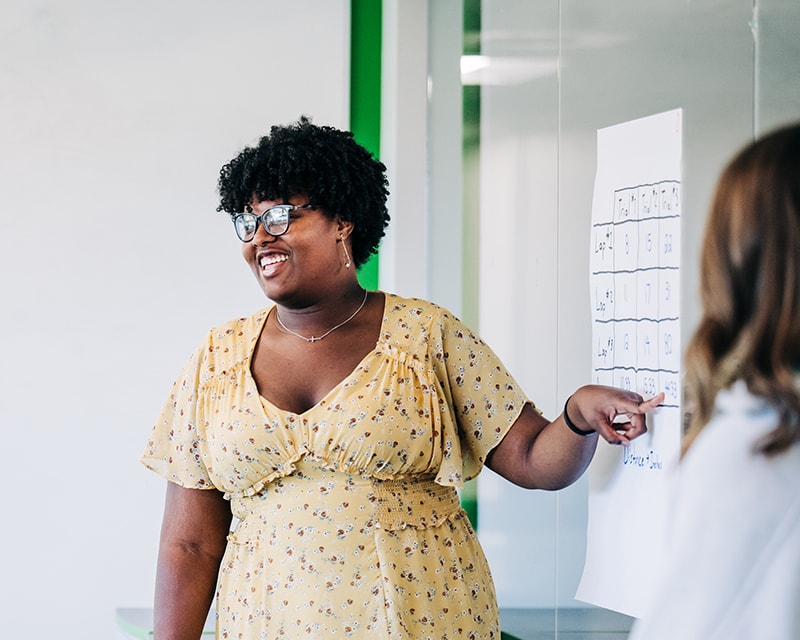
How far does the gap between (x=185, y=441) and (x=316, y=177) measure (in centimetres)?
53

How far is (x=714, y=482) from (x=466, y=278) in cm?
218

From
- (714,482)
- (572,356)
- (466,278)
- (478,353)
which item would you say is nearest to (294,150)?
(478,353)

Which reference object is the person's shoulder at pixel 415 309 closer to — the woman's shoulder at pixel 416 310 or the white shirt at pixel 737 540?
the woman's shoulder at pixel 416 310

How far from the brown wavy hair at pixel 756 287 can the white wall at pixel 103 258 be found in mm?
2559

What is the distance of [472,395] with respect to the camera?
2074mm

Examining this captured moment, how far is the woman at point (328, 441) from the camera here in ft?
6.49

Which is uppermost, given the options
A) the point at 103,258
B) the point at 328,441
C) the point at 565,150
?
the point at 565,150

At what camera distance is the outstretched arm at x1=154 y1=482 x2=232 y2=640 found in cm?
218

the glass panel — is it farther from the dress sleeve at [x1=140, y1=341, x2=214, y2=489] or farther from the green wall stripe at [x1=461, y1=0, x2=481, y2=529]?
the dress sleeve at [x1=140, y1=341, x2=214, y2=489]

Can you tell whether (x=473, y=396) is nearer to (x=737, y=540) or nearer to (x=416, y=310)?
(x=416, y=310)

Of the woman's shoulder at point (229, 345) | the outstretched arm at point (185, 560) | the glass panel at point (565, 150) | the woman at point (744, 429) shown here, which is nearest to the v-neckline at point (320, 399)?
the woman's shoulder at point (229, 345)

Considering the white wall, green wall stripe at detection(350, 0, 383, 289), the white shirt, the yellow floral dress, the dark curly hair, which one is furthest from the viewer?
green wall stripe at detection(350, 0, 383, 289)

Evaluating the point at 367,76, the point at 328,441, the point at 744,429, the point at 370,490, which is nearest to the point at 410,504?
the point at 370,490

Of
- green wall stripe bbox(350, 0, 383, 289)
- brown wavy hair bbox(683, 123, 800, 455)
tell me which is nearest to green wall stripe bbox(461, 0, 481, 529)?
green wall stripe bbox(350, 0, 383, 289)
